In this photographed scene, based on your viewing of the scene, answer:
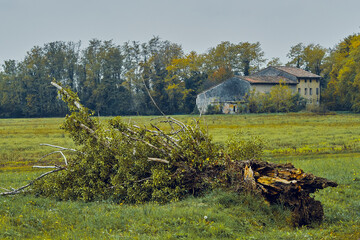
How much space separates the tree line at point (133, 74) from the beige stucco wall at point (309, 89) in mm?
1891

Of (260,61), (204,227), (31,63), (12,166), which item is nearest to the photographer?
(204,227)

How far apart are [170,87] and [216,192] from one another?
79.6 m

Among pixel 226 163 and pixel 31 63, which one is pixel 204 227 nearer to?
pixel 226 163

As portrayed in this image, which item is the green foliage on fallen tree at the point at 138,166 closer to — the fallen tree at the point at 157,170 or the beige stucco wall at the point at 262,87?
the fallen tree at the point at 157,170

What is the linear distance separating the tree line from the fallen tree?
7433 centimetres

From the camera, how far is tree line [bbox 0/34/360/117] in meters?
95.1

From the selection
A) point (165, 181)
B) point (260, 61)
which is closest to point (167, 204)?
point (165, 181)

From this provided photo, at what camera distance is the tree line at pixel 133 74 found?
95.1 m

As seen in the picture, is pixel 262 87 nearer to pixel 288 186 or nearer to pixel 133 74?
pixel 133 74

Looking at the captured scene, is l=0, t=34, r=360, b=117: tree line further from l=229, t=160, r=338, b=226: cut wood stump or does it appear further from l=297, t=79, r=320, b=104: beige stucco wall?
l=229, t=160, r=338, b=226: cut wood stump

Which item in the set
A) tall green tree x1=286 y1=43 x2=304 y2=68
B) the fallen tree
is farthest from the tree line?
the fallen tree

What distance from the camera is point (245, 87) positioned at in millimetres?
83625

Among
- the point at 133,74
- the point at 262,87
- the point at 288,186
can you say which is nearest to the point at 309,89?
the point at 262,87

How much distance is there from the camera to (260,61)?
10788 centimetres
